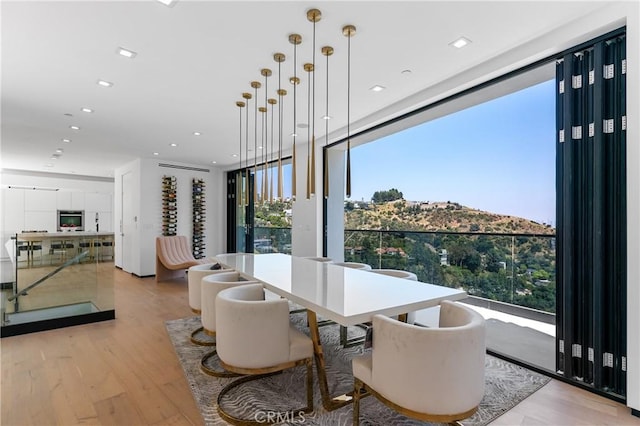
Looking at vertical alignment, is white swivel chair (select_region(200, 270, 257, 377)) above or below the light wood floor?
above

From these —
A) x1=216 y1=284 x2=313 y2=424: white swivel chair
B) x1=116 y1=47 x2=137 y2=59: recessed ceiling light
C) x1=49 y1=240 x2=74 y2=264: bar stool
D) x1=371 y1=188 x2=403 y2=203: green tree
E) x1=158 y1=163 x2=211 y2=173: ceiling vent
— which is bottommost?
x1=216 y1=284 x2=313 y2=424: white swivel chair

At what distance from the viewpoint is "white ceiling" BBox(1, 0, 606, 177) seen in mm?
2248

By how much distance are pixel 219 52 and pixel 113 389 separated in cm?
278

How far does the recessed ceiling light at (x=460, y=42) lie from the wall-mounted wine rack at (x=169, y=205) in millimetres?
6787

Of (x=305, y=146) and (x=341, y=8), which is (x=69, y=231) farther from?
(x=341, y=8)

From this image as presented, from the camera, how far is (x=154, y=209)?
7410mm

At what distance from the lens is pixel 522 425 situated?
6.54ft

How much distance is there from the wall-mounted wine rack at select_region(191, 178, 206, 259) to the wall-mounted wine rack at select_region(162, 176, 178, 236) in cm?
52

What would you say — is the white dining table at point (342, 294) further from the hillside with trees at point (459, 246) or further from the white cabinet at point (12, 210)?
the white cabinet at point (12, 210)

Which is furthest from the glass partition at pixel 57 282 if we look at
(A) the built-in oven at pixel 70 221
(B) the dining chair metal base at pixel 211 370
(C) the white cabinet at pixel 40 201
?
(B) the dining chair metal base at pixel 211 370

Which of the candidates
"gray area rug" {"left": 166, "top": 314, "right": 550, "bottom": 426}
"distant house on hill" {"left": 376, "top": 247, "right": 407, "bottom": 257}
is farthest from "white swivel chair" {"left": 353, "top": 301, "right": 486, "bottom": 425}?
"distant house on hill" {"left": 376, "top": 247, "right": 407, "bottom": 257}

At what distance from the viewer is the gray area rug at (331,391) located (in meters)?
2.04

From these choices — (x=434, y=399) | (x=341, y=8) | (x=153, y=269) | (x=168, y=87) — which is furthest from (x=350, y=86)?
(x=153, y=269)

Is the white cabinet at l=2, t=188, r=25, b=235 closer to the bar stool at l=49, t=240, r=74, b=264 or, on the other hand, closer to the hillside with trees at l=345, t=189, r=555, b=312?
the bar stool at l=49, t=240, r=74, b=264
